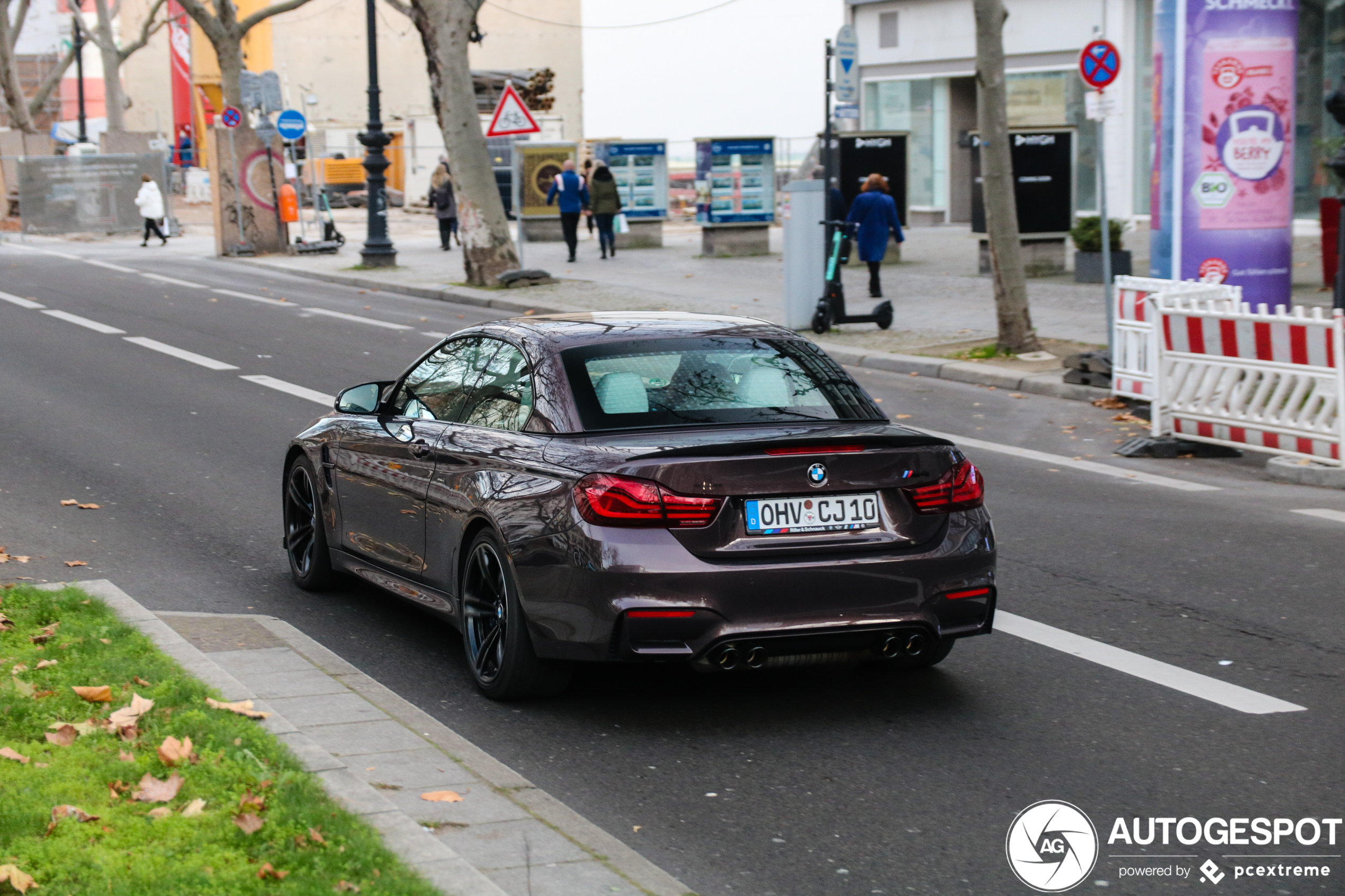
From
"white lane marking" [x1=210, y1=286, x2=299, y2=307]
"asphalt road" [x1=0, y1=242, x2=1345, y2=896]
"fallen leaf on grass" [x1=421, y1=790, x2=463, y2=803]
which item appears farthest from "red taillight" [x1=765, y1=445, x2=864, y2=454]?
"white lane marking" [x1=210, y1=286, x2=299, y2=307]

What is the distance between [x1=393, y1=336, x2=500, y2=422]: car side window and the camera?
661cm

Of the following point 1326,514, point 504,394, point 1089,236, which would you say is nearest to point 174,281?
point 1089,236

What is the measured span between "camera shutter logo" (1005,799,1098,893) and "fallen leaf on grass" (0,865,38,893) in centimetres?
248

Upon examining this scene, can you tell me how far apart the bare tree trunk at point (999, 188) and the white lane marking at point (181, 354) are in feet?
25.5

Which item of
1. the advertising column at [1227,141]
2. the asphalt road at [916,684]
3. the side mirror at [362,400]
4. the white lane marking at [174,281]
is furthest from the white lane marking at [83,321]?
the side mirror at [362,400]

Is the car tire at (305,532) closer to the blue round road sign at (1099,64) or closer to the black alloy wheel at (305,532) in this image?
the black alloy wheel at (305,532)

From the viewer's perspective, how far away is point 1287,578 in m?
7.77

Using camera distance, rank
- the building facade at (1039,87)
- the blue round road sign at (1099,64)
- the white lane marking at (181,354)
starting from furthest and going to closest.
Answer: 1. the building facade at (1039,87)
2. the white lane marking at (181,354)
3. the blue round road sign at (1099,64)

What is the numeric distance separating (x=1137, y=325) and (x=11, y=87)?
47.2 metres

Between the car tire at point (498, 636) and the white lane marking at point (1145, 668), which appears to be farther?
the white lane marking at point (1145, 668)

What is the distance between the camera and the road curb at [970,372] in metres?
14.7

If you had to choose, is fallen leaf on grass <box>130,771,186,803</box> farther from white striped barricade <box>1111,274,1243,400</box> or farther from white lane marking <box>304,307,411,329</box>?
white lane marking <box>304,307,411,329</box>

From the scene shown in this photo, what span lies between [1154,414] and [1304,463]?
56.7 inches

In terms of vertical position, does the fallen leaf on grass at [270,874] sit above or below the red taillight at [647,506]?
below
